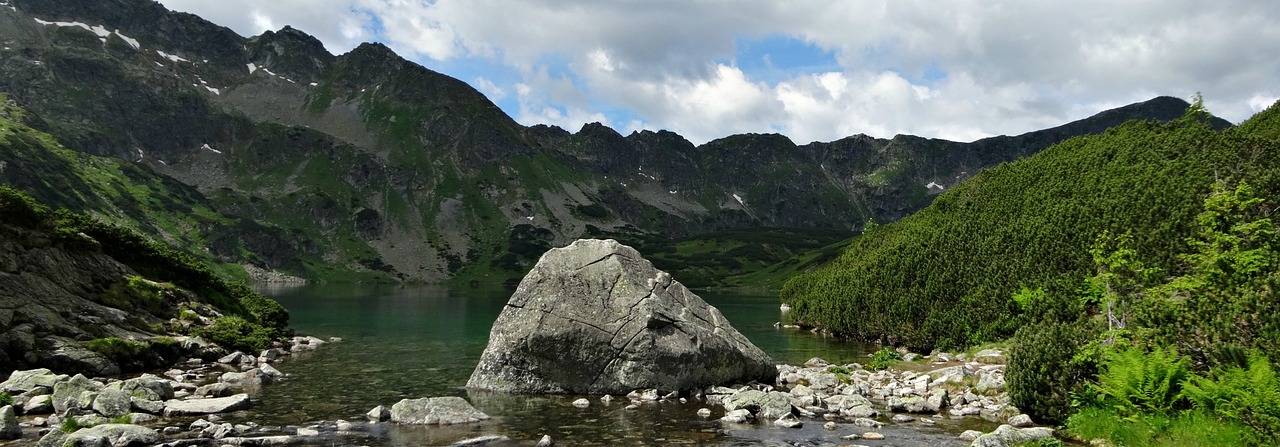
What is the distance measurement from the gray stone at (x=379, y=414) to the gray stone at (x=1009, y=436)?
18545mm

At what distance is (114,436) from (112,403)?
4858mm

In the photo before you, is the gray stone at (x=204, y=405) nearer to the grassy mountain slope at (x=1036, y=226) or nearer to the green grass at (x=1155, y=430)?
the green grass at (x=1155, y=430)

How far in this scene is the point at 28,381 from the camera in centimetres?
2398

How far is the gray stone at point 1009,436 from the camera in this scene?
56.9ft

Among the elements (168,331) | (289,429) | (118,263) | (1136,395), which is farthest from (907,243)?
(118,263)

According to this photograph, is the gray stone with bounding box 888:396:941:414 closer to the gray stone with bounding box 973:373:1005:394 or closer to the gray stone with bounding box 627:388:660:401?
the gray stone with bounding box 973:373:1005:394

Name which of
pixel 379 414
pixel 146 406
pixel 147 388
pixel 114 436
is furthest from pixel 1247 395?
pixel 147 388

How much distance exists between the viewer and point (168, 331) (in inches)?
1528

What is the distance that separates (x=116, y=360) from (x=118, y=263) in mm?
13760

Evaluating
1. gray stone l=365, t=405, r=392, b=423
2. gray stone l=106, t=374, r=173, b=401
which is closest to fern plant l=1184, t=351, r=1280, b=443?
gray stone l=365, t=405, r=392, b=423

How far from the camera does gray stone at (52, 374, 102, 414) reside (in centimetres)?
2088

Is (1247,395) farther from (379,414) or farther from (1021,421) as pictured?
(379,414)

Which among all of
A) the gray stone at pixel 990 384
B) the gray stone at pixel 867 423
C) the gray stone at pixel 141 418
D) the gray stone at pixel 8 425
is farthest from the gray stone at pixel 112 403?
the gray stone at pixel 990 384

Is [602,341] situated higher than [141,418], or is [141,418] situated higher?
[602,341]
